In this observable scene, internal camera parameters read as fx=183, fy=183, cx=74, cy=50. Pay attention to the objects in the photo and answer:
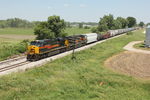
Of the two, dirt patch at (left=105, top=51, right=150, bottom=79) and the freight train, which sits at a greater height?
the freight train

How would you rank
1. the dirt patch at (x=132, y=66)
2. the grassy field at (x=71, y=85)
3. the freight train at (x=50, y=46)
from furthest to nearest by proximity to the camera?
1. the freight train at (x=50, y=46)
2. the dirt patch at (x=132, y=66)
3. the grassy field at (x=71, y=85)

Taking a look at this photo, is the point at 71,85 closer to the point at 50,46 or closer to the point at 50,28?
the point at 50,46

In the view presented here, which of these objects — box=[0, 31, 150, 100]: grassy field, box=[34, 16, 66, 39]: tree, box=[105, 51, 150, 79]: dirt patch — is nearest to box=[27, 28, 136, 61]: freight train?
box=[0, 31, 150, 100]: grassy field

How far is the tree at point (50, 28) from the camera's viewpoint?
1850 inches

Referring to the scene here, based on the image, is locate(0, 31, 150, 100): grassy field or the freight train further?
the freight train

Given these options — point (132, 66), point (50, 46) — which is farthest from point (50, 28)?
point (132, 66)

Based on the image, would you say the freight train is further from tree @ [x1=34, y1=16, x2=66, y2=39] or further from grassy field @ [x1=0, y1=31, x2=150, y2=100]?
tree @ [x1=34, y1=16, x2=66, y2=39]

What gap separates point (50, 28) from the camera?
162 ft

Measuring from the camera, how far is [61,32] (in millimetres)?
Result: 50750

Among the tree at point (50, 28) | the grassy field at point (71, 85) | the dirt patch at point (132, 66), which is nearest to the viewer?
Answer: the grassy field at point (71, 85)

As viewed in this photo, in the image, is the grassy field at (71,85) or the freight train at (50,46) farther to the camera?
the freight train at (50,46)

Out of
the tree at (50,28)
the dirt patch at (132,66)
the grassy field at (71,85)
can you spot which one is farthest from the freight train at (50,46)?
the tree at (50,28)

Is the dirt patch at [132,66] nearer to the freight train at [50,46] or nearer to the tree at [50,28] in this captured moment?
the freight train at [50,46]

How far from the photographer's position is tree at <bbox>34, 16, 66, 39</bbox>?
154 ft
